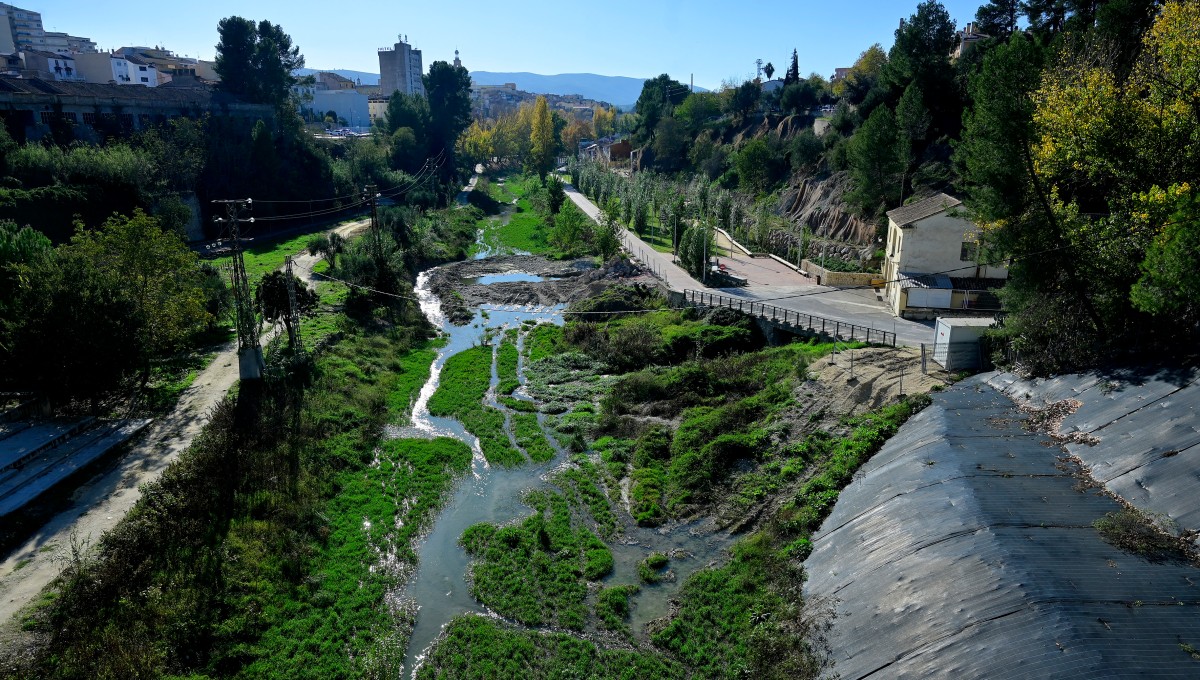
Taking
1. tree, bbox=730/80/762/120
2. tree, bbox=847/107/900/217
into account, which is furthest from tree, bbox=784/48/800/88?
tree, bbox=847/107/900/217

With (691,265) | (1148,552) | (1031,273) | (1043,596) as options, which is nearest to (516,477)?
(1043,596)

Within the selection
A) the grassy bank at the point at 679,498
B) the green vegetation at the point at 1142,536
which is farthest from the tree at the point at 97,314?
the green vegetation at the point at 1142,536

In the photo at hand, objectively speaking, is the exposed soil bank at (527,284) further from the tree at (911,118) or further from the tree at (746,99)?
the tree at (746,99)

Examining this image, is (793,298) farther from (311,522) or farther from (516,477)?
(311,522)

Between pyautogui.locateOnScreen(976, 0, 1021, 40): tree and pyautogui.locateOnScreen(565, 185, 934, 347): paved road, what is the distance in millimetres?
24988

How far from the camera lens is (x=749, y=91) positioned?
89.3 metres

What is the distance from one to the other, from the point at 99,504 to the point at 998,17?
62.6m

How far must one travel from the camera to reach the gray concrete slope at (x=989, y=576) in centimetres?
1197

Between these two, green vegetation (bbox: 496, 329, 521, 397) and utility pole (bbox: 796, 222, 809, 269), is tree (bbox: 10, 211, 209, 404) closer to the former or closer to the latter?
green vegetation (bbox: 496, 329, 521, 397)

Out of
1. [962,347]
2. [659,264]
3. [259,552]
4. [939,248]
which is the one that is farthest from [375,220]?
[962,347]

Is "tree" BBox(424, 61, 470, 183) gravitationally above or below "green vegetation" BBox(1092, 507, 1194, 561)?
above

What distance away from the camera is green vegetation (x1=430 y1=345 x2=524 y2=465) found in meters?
25.5

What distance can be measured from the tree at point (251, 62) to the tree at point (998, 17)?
6738cm

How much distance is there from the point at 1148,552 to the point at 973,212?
16.7m
